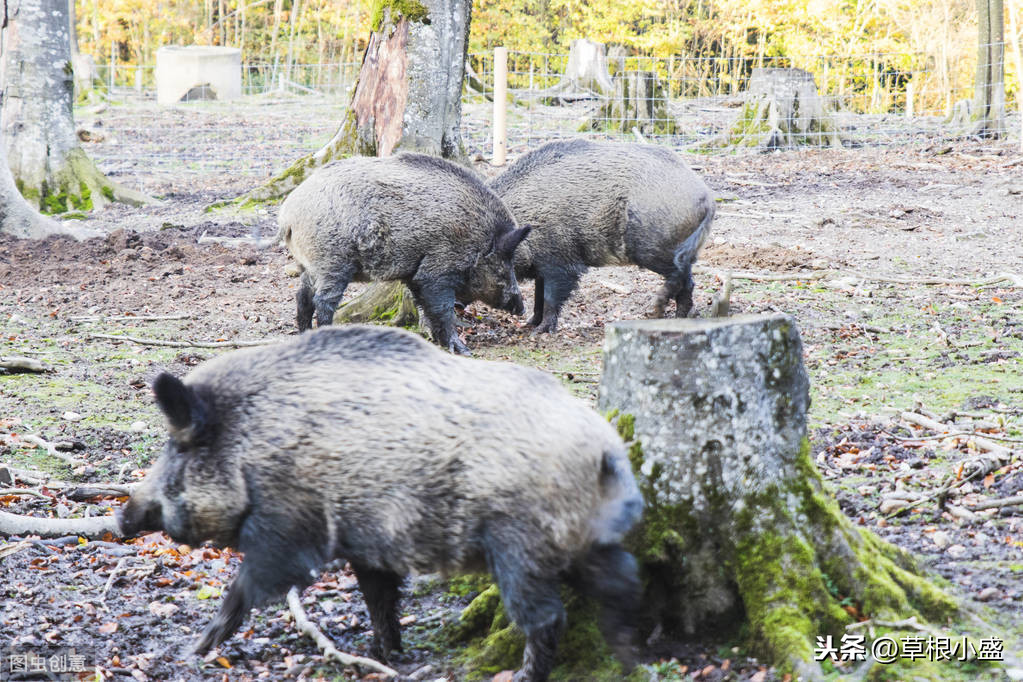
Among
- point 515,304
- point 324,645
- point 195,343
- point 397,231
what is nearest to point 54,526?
point 324,645

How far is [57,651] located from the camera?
361 centimetres

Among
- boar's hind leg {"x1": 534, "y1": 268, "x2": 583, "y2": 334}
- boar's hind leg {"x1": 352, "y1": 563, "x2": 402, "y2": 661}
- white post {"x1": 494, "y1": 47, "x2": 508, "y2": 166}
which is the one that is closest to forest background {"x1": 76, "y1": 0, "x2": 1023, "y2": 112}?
white post {"x1": 494, "y1": 47, "x2": 508, "y2": 166}

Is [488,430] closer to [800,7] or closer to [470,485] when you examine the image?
[470,485]

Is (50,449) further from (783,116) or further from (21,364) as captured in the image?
(783,116)

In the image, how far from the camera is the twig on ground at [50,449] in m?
5.28

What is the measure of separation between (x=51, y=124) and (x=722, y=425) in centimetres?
1162

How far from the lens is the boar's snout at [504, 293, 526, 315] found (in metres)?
8.20

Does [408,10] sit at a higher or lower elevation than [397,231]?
higher

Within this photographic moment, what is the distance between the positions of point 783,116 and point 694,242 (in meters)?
11.1

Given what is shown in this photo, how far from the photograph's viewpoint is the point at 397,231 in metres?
7.46

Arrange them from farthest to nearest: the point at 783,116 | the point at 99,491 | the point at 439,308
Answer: the point at 783,116 < the point at 439,308 < the point at 99,491

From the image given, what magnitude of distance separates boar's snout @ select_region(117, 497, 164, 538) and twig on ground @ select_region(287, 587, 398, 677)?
20.0 inches

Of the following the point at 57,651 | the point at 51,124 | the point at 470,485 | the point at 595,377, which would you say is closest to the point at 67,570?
the point at 57,651

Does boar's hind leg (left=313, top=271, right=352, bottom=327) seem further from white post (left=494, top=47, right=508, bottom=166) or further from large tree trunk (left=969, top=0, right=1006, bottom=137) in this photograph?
large tree trunk (left=969, top=0, right=1006, bottom=137)
